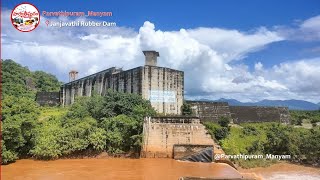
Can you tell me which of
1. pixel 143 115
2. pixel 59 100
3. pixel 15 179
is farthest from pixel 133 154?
pixel 59 100

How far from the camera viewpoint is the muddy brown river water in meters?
16.1

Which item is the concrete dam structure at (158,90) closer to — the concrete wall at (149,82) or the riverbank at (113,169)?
the concrete wall at (149,82)

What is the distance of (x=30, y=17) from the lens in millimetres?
13930

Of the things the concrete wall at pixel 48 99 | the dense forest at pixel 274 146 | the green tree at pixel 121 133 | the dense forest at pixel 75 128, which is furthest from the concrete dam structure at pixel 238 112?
the concrete wall at pixel 48 99

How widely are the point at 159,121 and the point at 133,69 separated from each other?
7093 mm

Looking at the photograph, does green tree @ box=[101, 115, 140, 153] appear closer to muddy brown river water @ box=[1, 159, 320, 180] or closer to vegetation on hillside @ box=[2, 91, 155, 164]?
vegetation on hillside @ box=[2, 91, 155, 164]

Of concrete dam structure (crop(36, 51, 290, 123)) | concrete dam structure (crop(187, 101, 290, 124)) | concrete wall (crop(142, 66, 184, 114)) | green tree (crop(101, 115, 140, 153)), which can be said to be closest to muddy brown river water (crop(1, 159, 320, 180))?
green tree (crop(101, 115, 140, 153))

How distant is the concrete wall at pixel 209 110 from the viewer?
99.7ft

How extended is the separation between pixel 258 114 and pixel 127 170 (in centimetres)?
1942

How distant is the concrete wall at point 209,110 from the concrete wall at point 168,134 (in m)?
9.64

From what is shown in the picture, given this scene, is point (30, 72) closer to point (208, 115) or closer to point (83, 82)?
point (83, 82)

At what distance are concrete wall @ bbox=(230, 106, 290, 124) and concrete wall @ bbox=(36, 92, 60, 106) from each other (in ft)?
63.1

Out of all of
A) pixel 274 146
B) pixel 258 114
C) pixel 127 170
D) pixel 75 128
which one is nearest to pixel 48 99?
pixel 75 128

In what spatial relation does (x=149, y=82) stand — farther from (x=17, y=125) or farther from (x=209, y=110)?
(x=17, y=125)
